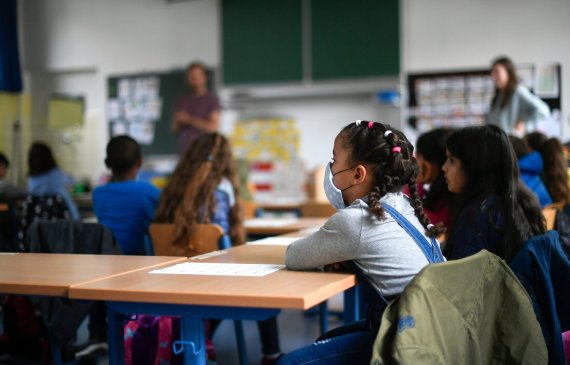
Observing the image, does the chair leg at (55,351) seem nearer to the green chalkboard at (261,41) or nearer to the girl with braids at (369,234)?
the girl with braids at (369,234)

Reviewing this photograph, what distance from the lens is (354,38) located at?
21.3 ft

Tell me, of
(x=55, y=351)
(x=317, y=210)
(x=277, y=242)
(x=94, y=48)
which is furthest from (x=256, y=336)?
(x=94, y=48)

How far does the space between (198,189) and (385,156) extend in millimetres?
1447

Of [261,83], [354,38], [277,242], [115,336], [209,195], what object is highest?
[354,38]

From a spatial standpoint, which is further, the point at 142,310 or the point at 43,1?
the point at 43,1

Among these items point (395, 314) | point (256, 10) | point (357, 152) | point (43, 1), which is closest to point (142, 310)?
point (395, 314)

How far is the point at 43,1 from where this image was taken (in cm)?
789

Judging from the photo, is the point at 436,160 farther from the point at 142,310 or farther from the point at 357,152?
the point at 142,310

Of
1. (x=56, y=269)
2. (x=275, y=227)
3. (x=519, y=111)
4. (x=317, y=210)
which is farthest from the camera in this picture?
(x=519, y=111)

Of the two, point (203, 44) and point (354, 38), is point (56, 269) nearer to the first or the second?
point (354, 38)

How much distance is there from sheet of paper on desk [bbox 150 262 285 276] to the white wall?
15.4ft

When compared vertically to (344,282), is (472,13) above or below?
above

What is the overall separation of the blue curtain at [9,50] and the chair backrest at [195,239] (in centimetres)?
544

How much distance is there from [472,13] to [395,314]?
17.7 ft
